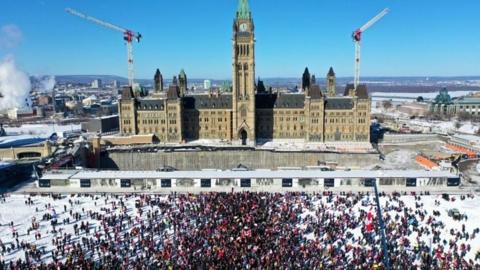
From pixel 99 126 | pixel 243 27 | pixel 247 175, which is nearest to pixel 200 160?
pixel 247 175

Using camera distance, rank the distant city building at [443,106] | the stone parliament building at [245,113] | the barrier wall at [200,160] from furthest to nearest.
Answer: the distant city building at [443,106]
the stone parliament building at [245,113]
the barrier wall at [200,160]

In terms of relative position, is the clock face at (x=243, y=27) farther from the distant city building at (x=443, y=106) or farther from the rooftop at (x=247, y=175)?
the distant city building at (x=443, y=106)

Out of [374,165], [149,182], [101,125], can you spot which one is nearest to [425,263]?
[149,182]

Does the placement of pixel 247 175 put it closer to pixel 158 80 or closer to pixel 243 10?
pixel 243 10

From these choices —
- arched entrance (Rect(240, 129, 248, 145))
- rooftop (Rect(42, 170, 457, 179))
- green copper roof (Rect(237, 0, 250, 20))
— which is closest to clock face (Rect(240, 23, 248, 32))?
green copper roof (Rect(237, 0, 250, 20))

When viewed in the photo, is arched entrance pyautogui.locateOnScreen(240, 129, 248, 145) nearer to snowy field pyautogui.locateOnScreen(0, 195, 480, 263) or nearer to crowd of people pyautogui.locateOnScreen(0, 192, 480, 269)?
snowy field pyautogui.locateOnScreen(0, 195, 480, 263)

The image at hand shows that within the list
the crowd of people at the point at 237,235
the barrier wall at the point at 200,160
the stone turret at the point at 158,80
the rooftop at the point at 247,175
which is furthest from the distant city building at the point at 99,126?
the crowd of people at the point at 237,235

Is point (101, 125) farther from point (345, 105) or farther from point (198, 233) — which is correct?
point (198, 233)
